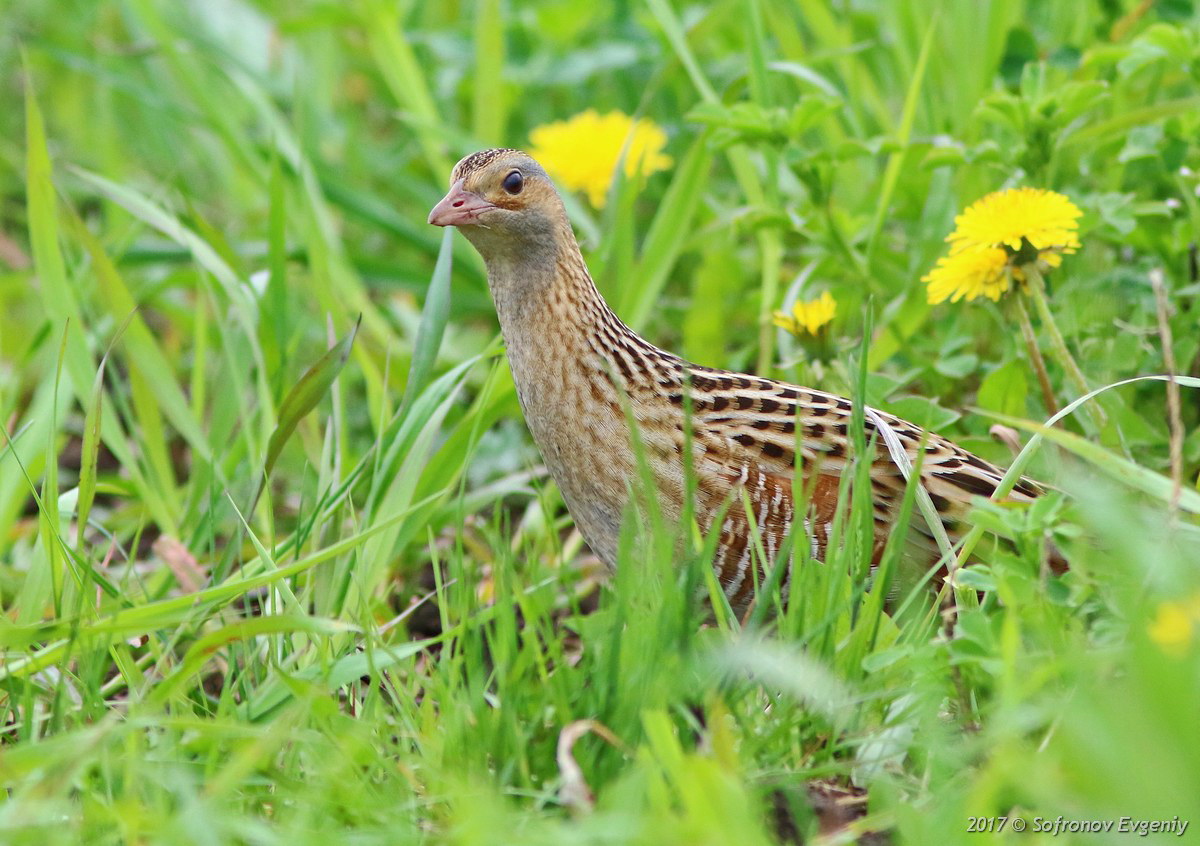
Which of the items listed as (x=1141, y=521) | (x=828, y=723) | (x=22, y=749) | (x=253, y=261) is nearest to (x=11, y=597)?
(x=22, y=749)

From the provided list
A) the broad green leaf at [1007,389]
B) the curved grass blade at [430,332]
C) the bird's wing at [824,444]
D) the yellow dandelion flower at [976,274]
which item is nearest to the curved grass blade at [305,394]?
the curved grass blade at [430,332]

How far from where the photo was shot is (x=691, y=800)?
194 cm

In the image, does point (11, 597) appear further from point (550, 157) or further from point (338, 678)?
point (550, 157)

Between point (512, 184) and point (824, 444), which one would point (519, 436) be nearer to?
point (512, 184)

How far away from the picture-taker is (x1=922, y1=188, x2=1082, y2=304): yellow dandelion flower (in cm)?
314

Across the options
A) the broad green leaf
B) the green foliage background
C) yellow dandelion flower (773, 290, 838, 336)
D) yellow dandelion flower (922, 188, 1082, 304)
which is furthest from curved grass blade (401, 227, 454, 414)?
the broad green leaf

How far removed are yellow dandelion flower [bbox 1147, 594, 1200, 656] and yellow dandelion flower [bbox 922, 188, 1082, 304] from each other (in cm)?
129

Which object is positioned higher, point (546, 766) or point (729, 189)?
point (729, 189)

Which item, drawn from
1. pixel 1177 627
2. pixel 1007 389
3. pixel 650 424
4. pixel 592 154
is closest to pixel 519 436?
pixel 592 154

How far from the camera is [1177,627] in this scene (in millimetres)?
1926

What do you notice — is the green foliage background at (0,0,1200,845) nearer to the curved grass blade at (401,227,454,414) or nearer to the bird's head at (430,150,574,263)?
the curved grass blade at (401,227,454,414)

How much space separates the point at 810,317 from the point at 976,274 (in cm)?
41

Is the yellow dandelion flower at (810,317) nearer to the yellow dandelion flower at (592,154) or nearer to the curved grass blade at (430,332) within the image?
the curved grass blade at (430,332)

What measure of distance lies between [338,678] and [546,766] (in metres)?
0.41
